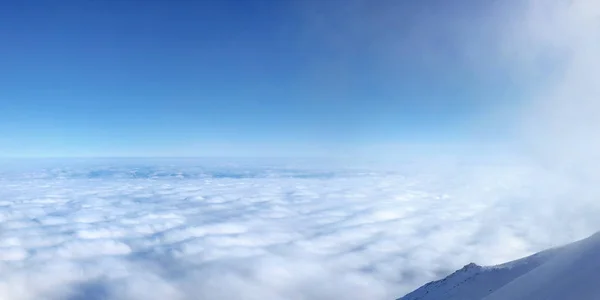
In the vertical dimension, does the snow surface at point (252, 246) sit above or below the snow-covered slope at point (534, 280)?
below

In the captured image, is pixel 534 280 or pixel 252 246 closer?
pixel 534 280

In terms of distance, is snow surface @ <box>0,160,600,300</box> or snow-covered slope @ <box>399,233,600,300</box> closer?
snow-covered slope @ <box>399,233,600,300</box>

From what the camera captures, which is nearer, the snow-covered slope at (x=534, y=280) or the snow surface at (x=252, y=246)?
the snow-covered slope at (x=534, y=280)

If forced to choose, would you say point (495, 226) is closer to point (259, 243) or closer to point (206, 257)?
point (259, 243)

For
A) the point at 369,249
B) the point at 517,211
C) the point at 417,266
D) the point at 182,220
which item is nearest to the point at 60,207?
the point at 182,220

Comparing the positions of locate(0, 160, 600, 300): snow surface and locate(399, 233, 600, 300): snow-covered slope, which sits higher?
locate(399, 233, 600, 300): snow-covered slope

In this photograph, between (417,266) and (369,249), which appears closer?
(417,266)

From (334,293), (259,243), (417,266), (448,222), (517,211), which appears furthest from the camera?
(517,211)

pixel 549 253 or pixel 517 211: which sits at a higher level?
pixel 549 253
